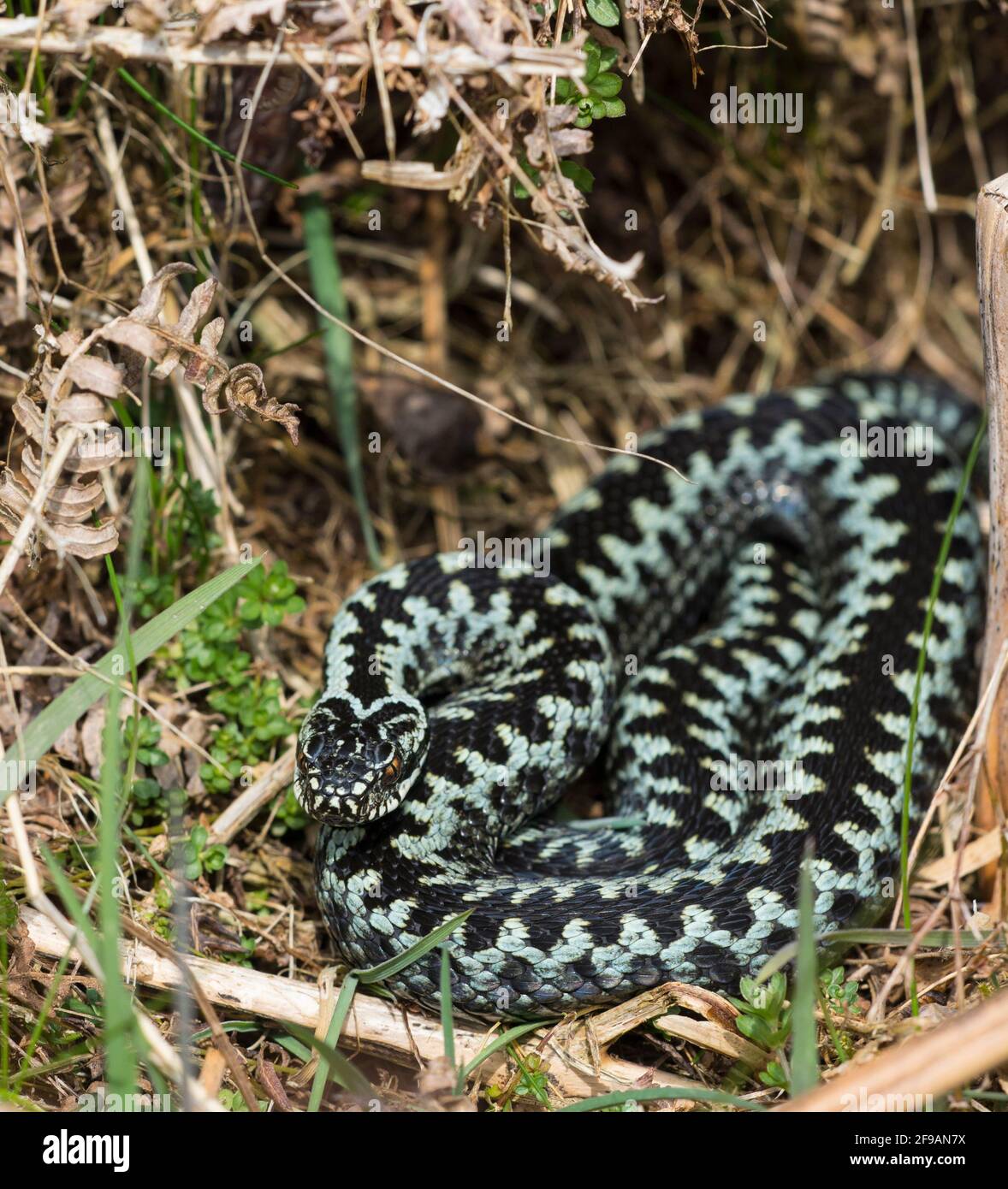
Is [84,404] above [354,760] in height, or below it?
above

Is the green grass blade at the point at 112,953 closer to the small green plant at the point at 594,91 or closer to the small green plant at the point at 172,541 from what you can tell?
the small green plant at the point at 172,541

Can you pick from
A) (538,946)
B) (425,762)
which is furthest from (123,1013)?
(425,762)

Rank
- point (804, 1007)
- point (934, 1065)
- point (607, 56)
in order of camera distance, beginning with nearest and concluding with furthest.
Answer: point (934, 1065) → point (804, 1007) → point (607, 56)

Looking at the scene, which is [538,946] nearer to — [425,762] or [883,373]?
[425,762]

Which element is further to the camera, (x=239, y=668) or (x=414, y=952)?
(x=239, y=668)

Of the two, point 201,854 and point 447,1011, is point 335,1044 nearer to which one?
point 447,1011

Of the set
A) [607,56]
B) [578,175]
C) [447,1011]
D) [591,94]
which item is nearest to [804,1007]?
[447,1011]
